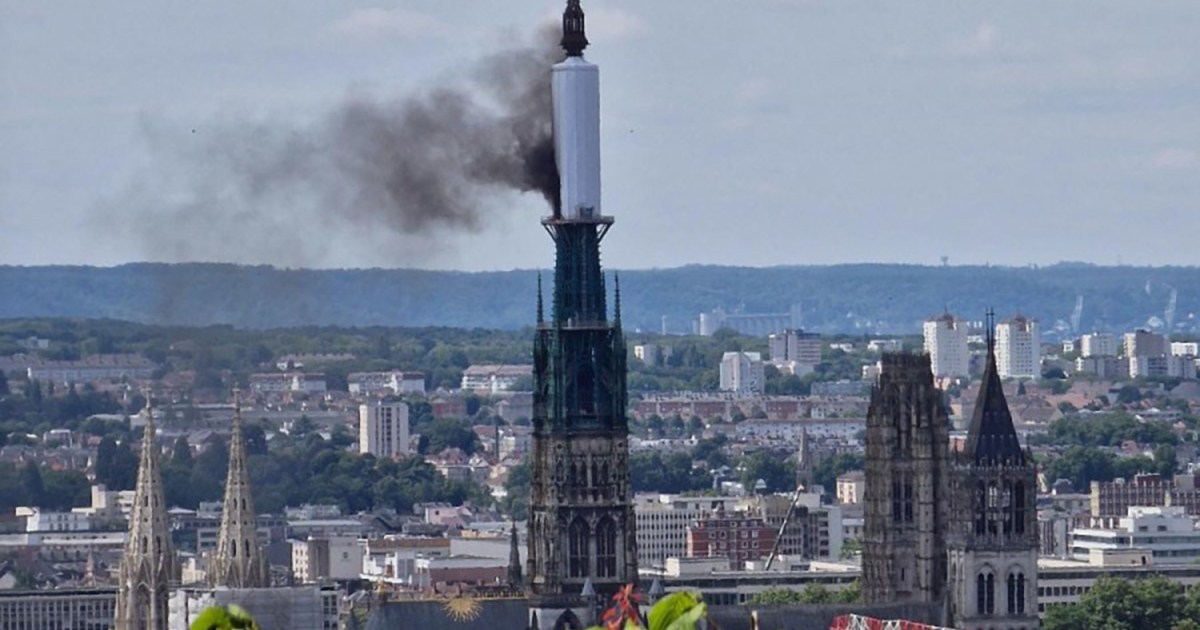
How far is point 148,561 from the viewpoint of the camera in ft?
302

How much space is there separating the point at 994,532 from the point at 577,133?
13.5m

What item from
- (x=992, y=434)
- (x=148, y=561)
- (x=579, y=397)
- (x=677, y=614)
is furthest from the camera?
(x=148, y=561)

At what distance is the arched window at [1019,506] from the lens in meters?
91.4

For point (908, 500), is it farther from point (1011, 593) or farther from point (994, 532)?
point (1011, 593)

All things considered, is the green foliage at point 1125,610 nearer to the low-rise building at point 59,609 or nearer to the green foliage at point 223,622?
the low-rise building at point 59,609

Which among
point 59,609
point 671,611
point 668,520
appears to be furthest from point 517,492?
point 671,611

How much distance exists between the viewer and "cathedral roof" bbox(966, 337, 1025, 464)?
90.9 metres

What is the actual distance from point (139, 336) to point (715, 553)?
18.9 meters

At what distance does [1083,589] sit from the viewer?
→ 396 ft

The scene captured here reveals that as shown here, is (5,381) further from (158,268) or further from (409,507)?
(158,268)

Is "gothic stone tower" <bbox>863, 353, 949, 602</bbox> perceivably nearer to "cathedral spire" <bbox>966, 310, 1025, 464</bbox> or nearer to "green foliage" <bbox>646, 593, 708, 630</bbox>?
"cathedral spire" <bbox>966, 310, 1025, 464</bbox>

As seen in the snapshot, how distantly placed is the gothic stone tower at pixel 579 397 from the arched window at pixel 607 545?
0.05 feet

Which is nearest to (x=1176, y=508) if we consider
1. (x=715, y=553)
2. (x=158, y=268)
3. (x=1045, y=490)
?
(x=715, y=553)

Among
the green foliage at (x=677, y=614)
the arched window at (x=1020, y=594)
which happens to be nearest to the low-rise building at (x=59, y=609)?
the arched window at (x=1020, y=594)
